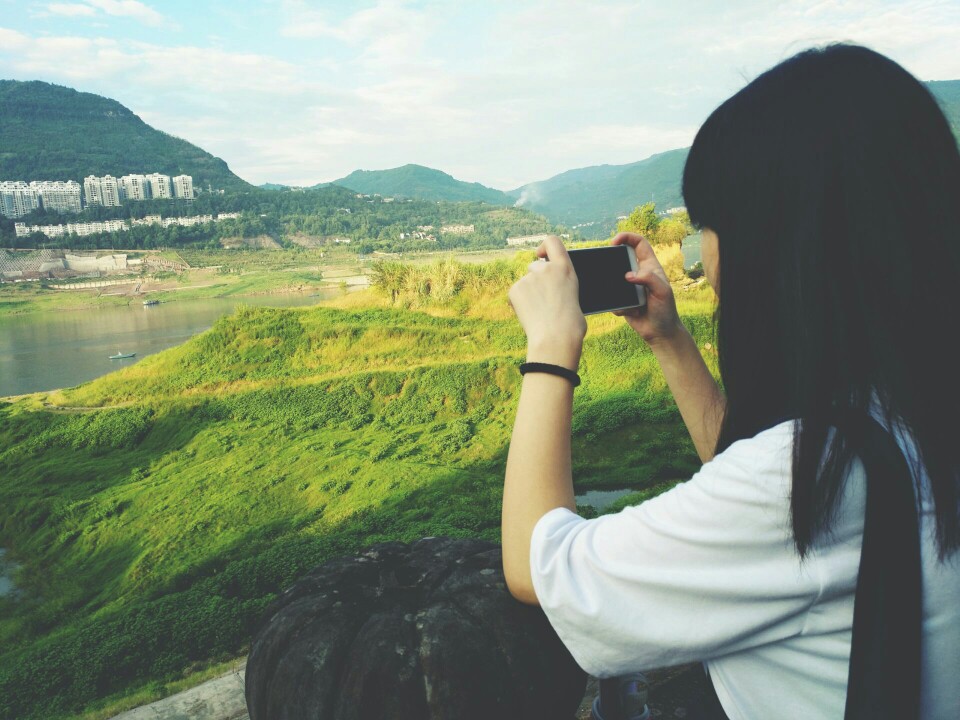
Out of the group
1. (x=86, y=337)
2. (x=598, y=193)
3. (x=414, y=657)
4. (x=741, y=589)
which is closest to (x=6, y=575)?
(x=414, y=657)

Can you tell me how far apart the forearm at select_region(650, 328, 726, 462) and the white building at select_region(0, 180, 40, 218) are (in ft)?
224

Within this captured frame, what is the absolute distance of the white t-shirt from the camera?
0.61 m

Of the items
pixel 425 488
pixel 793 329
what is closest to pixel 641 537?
pixel 793 329

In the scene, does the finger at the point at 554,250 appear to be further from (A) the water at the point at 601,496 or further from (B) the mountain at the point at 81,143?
(B) the mountain at the point at 81,143

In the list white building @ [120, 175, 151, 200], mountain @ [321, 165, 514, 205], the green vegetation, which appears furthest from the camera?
mountain @ [321, 165, 514, 205]

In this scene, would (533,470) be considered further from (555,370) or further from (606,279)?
(606,279)

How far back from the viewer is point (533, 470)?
806 millimetres

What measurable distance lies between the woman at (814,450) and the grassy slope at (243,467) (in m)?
2.69

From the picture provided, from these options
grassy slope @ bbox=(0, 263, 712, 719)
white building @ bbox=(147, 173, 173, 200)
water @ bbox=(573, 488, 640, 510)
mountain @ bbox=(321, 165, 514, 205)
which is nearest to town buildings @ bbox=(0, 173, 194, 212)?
white building @ bbox=(147, 173, 173, 200)

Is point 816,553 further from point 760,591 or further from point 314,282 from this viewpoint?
point 314,282

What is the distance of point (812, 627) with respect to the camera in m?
0.64

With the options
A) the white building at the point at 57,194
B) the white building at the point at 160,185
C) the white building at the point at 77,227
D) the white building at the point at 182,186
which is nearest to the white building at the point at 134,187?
the white building at the point at 160,185

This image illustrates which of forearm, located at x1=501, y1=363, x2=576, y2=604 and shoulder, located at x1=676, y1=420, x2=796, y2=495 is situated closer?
shoulder, located at x1=676, y1=420, x2=796, y2=495

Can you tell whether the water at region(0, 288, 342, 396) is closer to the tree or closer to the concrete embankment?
the tree
